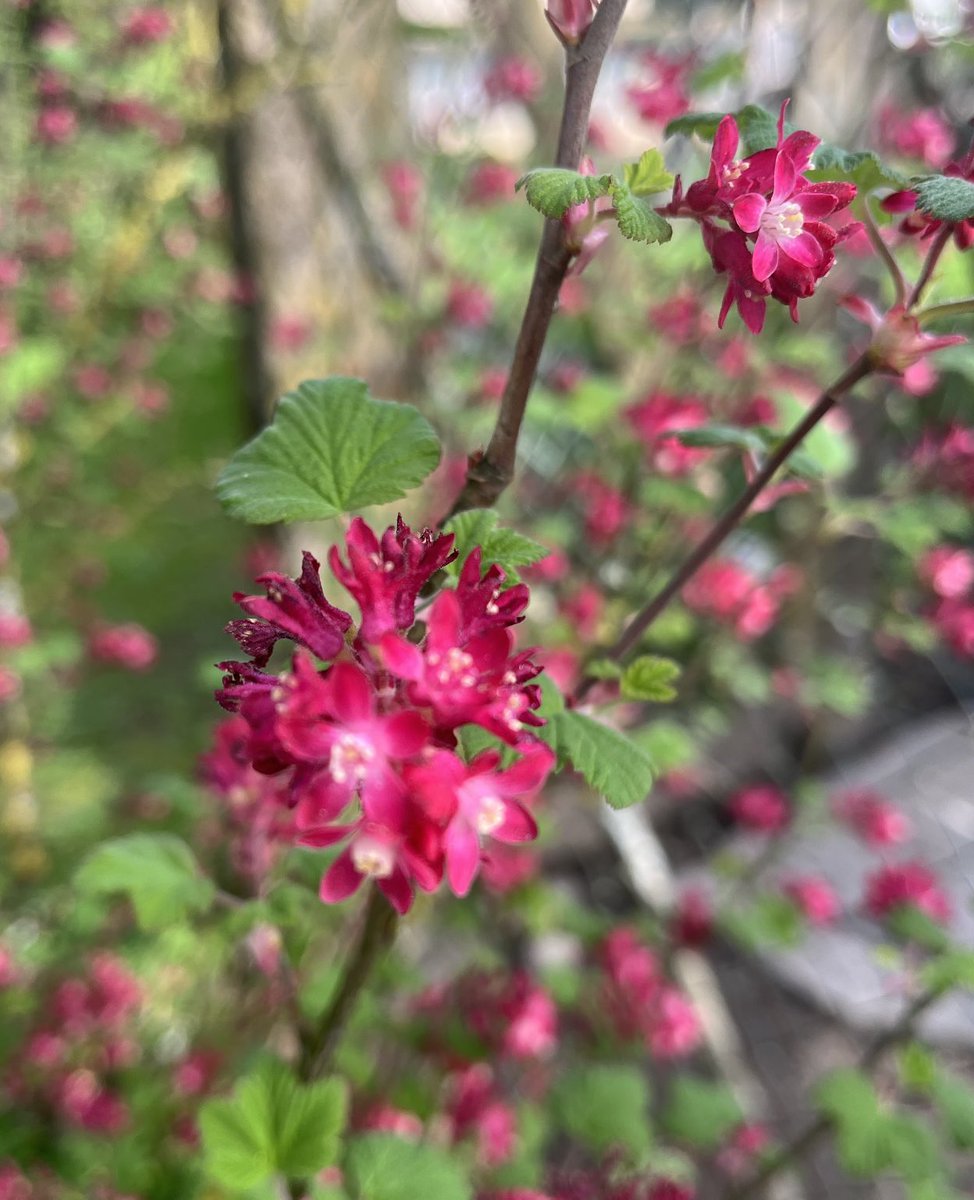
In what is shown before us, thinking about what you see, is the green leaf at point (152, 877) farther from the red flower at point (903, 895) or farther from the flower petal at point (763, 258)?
the red flower at point (903, 895)

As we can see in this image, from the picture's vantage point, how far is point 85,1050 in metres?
1.62

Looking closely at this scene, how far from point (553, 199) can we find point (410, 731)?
29 cm

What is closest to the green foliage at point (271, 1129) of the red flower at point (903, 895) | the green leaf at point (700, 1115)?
the green leaf at point (700, 1115)

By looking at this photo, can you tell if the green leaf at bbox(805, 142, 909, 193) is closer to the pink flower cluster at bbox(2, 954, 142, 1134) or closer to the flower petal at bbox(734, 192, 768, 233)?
the flower petal at bbox(734, 192, 768, 233)

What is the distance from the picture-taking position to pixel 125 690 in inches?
129

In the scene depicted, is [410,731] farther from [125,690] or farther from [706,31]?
[125,690]

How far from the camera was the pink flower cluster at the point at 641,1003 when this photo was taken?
5.71 feet

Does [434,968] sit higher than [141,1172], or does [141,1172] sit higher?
[141,1172]

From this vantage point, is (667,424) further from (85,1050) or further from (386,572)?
(85,1050)

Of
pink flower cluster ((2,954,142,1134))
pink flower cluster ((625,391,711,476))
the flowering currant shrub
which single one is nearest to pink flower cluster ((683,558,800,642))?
the flowering currant shrub

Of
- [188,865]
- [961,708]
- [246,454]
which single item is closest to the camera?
[246,454]

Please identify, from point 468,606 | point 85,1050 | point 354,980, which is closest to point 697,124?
point 468,606

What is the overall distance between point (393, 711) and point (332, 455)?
219mm

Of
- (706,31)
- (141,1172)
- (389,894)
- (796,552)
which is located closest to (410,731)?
(389,894)
